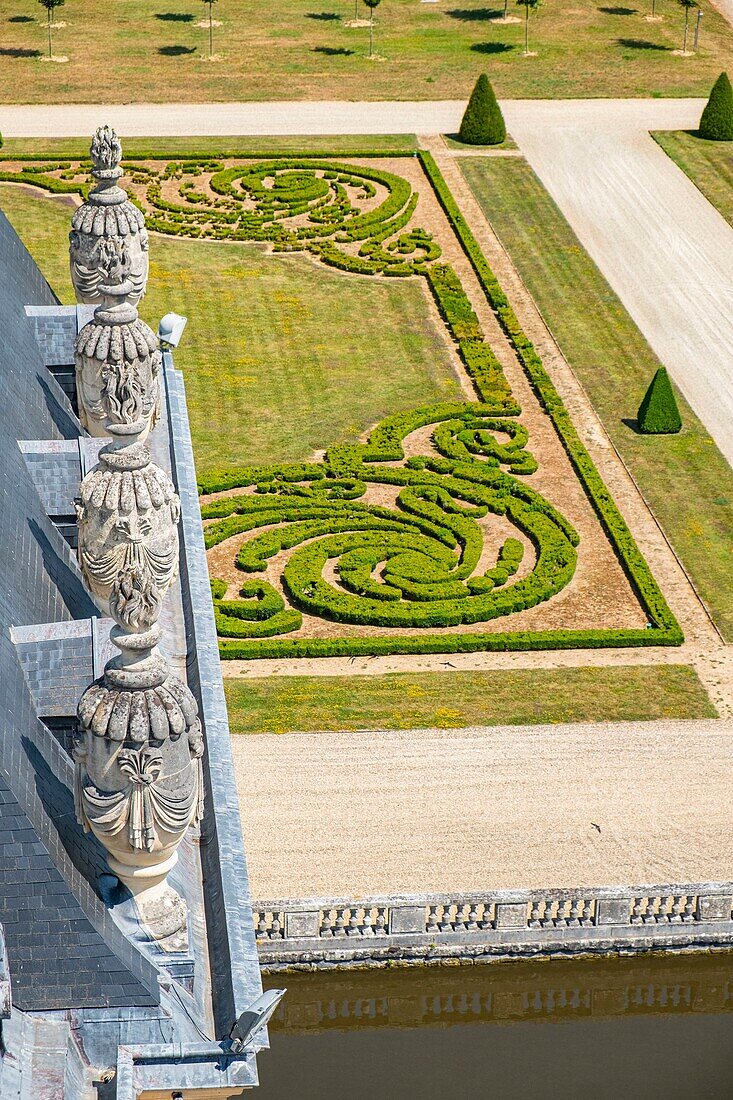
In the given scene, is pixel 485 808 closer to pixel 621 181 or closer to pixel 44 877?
pixel 44 877

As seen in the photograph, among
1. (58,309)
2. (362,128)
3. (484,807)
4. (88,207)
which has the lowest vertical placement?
(362,128)

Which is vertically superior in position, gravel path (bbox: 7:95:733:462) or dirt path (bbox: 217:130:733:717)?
dirt path (bbox: 217:130:733:717)

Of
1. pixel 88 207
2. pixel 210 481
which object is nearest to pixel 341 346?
pixel 210 481

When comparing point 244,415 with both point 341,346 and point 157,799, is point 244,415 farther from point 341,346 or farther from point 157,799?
point 157,799

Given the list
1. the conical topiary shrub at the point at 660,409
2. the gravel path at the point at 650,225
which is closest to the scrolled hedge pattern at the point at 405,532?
the conical topiary shrub at the point at 660,409

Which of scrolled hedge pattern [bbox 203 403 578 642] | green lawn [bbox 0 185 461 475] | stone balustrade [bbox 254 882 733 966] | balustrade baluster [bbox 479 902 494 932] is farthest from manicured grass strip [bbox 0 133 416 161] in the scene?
balustrade baluster [bbox 479 902 494 932]

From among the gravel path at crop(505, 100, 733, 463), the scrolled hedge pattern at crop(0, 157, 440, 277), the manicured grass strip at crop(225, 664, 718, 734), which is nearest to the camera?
the manicured grass strip at crop(225, 664, 718, 734)

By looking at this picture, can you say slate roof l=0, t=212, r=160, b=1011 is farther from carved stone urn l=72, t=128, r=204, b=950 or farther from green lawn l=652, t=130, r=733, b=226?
green lawn l=652, t=130, r=733, b=226
